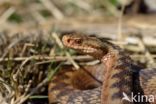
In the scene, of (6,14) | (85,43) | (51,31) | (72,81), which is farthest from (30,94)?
(6,14)

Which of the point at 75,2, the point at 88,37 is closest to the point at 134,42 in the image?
the point at 88,37

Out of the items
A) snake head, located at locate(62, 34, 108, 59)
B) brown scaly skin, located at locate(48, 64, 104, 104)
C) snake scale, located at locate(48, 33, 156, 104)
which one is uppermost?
snake head, located at locate(62, 34, 108, 59)

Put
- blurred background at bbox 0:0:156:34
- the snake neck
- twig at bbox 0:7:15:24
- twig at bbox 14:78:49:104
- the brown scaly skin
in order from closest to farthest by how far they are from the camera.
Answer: the snake neck, twig at bbox 14:78:49:104, the brown scaly skin, blurred background at bbox 0:0:156:34, twig at bbox 0:7:15:24

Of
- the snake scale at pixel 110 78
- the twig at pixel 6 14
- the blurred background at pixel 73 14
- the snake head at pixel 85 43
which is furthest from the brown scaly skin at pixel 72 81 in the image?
the twig at pixel 6 14

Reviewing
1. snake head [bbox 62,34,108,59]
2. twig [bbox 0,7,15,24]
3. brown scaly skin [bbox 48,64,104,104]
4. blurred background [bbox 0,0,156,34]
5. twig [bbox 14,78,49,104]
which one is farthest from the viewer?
twig [bbox 0,7,15,24]

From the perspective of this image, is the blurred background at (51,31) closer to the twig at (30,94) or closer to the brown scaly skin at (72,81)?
the twig at (30,94)

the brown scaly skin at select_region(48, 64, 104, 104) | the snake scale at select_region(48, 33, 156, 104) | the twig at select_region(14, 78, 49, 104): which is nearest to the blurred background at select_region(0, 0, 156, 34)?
the brown scaly skin at select_region(48, 64, 104, 104)

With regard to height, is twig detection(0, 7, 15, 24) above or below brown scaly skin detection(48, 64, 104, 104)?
below

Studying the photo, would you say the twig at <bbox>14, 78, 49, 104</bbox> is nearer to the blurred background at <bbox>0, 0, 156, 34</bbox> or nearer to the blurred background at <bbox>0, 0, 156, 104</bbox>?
the blurred background at <bbox>0, 0, 156, 104</bbox>

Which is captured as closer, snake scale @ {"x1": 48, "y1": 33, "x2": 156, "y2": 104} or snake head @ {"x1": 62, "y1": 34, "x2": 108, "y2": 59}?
snake scale @ {"x1": 48, "y1": 33, "x2": 156, "y2": 104}

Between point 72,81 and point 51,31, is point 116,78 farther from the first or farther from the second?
point 51,31
